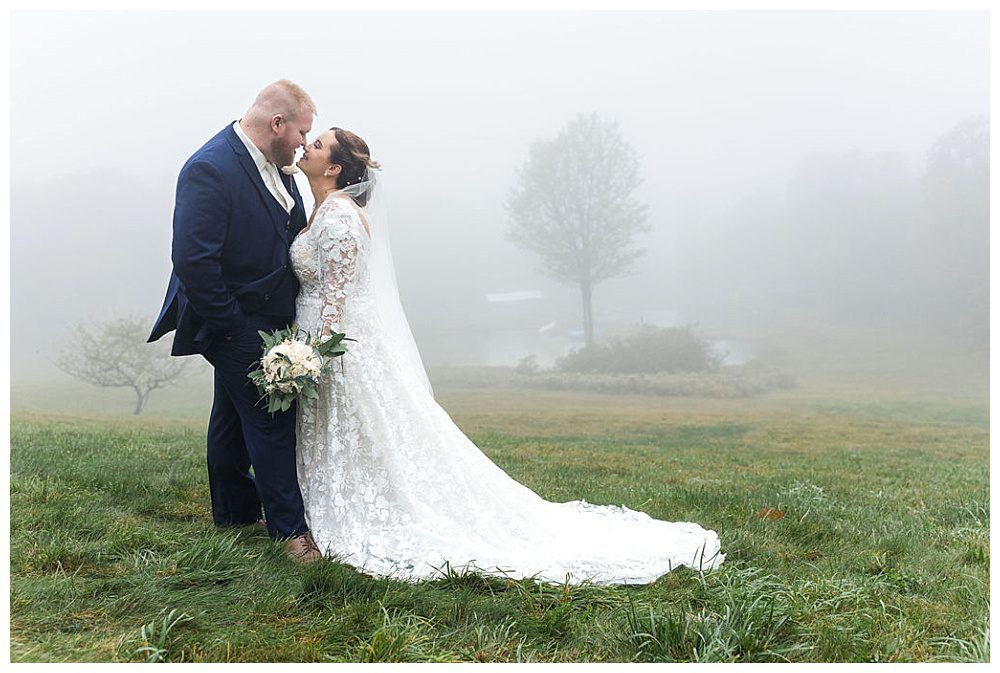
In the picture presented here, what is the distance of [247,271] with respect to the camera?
3.97m

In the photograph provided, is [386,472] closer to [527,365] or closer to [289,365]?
[289,365]

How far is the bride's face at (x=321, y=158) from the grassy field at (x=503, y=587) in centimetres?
204

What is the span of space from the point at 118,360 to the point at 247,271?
16.4 meters

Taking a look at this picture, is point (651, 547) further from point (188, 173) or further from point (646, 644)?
point (188, 173)

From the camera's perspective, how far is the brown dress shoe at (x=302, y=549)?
12.7 feet

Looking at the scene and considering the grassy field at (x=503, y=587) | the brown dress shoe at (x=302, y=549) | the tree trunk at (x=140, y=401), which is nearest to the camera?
the grassy field at (x=503, y=587)

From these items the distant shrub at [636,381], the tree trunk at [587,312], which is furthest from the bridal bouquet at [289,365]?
the tree trunk at [587,312]

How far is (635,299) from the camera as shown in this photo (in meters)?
24.6

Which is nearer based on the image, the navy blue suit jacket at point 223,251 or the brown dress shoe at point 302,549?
the navy blue suit jacket at point 223,251

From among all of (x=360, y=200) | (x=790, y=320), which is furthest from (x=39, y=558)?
(x=790, y=320)

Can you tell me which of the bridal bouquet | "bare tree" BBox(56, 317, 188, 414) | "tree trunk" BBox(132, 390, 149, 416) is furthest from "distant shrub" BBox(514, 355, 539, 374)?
the bridal bouquet

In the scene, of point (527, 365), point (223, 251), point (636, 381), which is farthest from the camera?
point (527, 365)

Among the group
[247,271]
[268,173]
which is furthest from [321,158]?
[247,271]

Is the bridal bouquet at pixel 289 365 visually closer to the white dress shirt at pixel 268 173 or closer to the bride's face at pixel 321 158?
the white dress shirt at pixel 268 173
